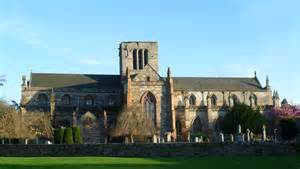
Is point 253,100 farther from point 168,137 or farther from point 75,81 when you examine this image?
point 75,81

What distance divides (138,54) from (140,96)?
14.6 metres

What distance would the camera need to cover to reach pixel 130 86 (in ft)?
280

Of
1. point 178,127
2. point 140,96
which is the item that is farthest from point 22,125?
point 178,127

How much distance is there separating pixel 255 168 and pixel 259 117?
1999 inches

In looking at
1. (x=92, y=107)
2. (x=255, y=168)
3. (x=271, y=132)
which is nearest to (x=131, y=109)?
(x=92, y=107)

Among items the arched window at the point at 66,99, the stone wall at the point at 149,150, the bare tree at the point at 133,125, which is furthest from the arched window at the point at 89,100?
the stone wall at the point at 149,150

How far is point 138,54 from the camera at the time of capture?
98.3 meters

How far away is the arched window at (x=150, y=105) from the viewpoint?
85.1 m

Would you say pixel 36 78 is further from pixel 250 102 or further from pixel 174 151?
pixel 174 151

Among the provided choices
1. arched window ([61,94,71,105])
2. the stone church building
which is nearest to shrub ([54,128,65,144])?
the stone church building

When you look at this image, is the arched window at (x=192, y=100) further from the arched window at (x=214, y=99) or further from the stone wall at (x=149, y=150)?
the stone wall at (x=149, y=150)

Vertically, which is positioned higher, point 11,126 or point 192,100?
point 192,100

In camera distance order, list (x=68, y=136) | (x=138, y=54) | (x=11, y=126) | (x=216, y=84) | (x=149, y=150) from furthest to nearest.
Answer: (x=216, y=84), (x=138, y=54), (x=11, y=126), (x=68, y=136), (x=149, y=150)

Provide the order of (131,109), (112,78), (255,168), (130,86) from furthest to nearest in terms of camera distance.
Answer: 1. (112,78)
2. (130,86)
3. (131,109)
4. (255,168)
